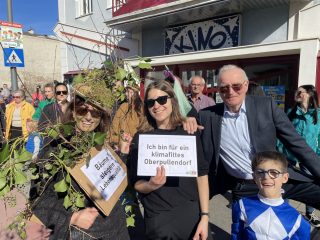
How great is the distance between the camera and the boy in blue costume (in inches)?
80.1

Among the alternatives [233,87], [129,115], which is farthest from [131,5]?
[233,87]

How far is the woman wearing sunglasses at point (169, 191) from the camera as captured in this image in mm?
2035

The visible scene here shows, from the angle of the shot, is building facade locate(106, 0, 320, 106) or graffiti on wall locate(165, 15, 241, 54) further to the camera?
graffiti on wall locate(165, 15, 241, 54)

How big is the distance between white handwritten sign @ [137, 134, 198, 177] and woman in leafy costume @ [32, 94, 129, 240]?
367mm

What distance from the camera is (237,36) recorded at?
8227mm

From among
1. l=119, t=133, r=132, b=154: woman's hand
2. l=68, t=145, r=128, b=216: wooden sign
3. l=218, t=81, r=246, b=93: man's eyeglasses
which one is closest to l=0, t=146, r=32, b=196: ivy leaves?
l=68, t=145, r=128, b=216: wooden sign

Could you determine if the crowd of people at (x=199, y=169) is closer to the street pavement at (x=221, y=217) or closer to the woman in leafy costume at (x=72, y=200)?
the woman in leafy costume at (x=72, y=200)

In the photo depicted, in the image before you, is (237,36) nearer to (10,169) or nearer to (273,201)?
(273,201)

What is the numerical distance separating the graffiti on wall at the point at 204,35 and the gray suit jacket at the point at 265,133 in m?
6.32

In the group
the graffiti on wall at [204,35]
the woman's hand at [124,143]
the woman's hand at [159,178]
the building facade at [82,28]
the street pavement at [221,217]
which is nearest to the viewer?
the woman's hand at [159,178]

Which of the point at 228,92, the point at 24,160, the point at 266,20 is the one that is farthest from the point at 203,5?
the point at 24,160

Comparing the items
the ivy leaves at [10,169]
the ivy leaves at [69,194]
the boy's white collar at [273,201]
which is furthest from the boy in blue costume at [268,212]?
the ivy leaves at [10,169]

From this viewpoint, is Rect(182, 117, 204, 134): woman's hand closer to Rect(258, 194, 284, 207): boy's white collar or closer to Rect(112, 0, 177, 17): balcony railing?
Rect(258, 194, 284, 207): boy's white collar

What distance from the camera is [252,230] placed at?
6.87 ft
